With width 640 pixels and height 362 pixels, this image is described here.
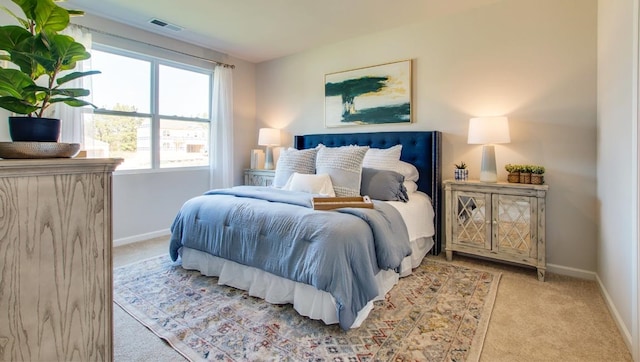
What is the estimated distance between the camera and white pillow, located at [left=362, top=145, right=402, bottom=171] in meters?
3.41

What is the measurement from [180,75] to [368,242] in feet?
12.4

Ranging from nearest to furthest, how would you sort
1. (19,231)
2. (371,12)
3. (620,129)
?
(19,231), (620,129), (371,12)

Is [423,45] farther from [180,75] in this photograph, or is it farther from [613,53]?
[180,75]

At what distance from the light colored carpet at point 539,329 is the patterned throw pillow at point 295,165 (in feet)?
6.19

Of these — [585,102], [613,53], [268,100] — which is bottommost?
A: [585,102]

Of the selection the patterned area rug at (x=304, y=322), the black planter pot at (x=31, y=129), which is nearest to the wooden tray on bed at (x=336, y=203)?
the patterned area rug at (x=304, y=322)

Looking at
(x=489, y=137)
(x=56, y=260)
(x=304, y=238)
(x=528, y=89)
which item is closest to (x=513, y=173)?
(x=489, y=137)

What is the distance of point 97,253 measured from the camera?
3.05 feet

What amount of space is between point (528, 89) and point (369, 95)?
1.70 m

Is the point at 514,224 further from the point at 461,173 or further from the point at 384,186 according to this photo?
the point at 384,186

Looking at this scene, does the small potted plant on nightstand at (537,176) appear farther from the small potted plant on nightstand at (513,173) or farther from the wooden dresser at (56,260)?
the wooden dresser at (56,260)

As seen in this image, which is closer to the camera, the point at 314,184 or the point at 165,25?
the point at 314,184

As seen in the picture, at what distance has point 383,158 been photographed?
11.3 feet

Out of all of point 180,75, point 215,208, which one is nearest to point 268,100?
point 180,75
